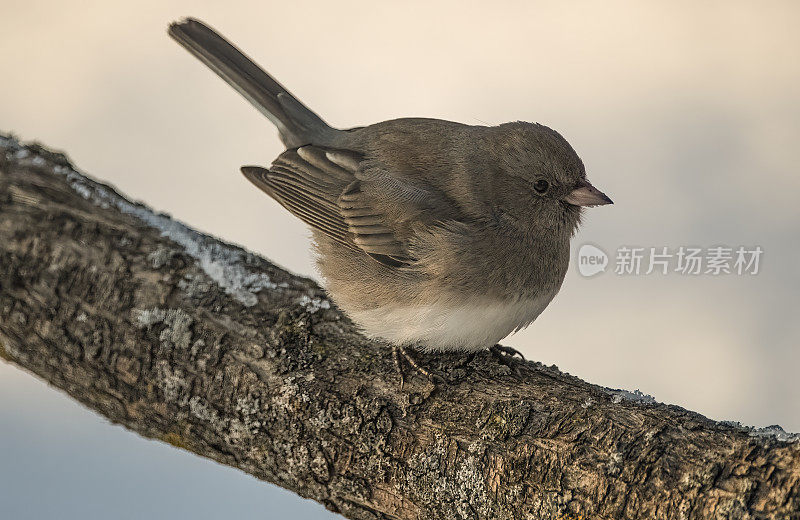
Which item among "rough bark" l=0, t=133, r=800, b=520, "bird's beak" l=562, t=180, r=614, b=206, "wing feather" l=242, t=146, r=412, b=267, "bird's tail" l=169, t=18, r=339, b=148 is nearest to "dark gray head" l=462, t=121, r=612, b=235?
"bird's beak" l=562, t=180, r=614, b=206

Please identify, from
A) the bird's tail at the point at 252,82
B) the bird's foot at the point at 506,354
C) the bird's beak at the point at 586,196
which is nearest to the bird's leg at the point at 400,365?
the bird's foot at the point at 506,354

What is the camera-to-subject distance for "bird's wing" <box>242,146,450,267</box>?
308 centimetres

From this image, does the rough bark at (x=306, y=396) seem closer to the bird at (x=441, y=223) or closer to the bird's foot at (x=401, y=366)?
the bird's foot at (x=401, y=366)

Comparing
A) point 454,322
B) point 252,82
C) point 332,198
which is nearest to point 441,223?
point 454,322

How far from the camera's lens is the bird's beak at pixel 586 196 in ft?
9.74

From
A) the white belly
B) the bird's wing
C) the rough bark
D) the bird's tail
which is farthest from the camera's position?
the bird's tail

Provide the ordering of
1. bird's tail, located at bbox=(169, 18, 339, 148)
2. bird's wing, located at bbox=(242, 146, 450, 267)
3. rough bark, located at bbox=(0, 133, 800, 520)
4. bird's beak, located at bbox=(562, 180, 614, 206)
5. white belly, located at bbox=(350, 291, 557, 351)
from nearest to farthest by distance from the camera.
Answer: rough bark, located at bbox=(0, 133, 800, 520)
white belly, located at bbox=(350, 291, 557, 351)
bird's beak, located at bbox=(562, 180, 614, 206)
bird's wing, located at bbox=(242, 146, 450, 267)
bird's tail, located at bbox=(169, 18, 339, 148)

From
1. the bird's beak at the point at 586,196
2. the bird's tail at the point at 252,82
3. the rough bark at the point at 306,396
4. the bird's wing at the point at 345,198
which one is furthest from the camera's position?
the bird's tail at the point at 252,82

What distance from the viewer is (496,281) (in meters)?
2.86

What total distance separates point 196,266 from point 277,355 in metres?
0.62

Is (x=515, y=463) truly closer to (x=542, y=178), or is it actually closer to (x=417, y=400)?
(x=417, y=400)

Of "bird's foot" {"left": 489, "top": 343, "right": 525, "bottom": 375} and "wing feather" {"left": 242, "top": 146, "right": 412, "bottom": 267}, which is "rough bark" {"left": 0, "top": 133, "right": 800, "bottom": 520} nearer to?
"bird's foot" {"left": 489, "top": 343, "right": 525, "bottom": 375}

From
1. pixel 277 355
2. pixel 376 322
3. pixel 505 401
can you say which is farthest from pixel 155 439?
pixel 505 401

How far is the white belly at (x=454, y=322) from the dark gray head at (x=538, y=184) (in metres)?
0.31
